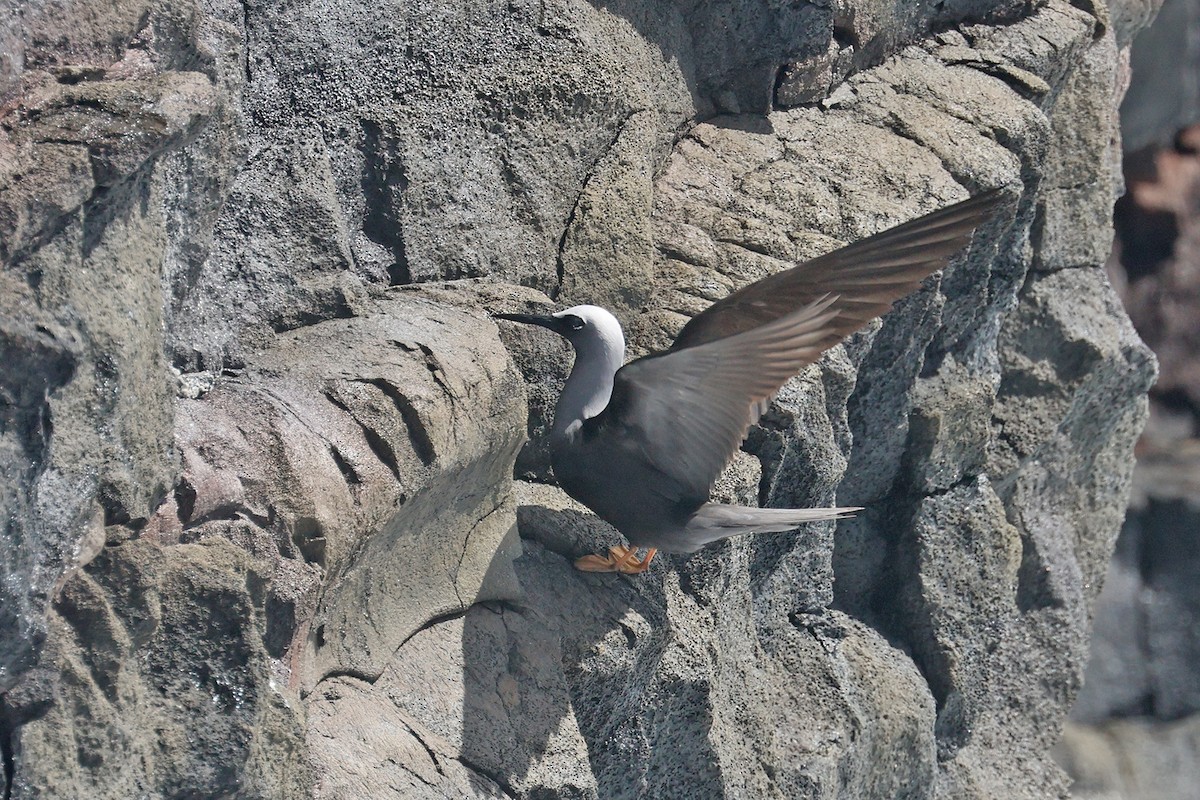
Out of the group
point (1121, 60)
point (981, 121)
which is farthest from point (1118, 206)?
point (981, 121)

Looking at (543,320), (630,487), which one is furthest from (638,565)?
(543,320)

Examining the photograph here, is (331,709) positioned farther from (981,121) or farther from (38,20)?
(981,121)

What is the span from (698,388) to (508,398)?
20.7 inches

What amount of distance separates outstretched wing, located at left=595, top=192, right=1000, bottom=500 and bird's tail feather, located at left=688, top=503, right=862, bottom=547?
0.23 feet

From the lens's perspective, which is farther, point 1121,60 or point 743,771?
point 1121,60

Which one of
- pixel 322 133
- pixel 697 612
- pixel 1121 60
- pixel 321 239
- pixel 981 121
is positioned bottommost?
pixel 697 612

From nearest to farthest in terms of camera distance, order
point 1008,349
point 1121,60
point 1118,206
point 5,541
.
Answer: point 5,541, point 1008,349, point 1121,60, point 1118,206

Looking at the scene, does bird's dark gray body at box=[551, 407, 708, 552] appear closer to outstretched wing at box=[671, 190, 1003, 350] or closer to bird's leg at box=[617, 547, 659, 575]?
bird's leg at box=[617, 547, 659, 575]

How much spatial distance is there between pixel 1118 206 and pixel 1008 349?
5.20m

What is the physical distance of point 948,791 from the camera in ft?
18.4

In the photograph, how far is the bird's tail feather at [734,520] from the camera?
12.5 ft

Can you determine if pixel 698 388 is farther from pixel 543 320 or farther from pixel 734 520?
pixel 543 320

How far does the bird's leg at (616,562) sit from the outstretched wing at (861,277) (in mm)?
579

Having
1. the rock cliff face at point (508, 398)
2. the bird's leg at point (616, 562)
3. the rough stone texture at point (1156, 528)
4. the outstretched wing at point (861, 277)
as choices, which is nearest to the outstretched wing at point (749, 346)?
the outstretched wing at point (861, 277)
